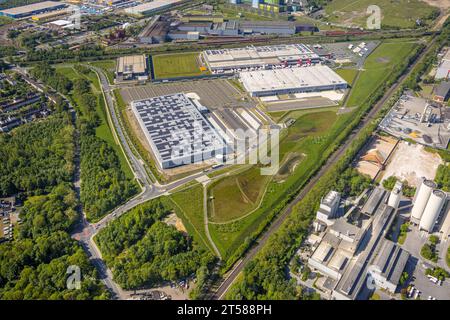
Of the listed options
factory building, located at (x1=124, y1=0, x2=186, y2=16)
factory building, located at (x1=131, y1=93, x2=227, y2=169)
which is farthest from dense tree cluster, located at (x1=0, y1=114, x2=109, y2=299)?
factory building, located at (x1=124, y1=0, x2=186, y2=16)

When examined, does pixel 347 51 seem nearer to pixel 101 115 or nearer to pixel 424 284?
pixel 101 115

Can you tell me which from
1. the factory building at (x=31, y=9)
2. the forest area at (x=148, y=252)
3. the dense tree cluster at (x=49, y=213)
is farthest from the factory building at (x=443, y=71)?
the factory building at (x=31, y=9)

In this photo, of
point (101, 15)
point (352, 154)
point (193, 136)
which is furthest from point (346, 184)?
point (101, 15)

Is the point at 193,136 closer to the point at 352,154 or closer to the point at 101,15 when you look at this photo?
the point at 352,154

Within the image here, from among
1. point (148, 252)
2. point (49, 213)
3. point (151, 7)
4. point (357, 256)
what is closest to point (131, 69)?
point (49, 213)

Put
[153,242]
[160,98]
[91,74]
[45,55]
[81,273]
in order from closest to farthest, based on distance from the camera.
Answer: [81,273]
[153,242]
[160,98]
[91,74]
[45,55]

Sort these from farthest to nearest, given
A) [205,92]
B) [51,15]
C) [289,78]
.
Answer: [51,15] → [289,78] → [205,92]
